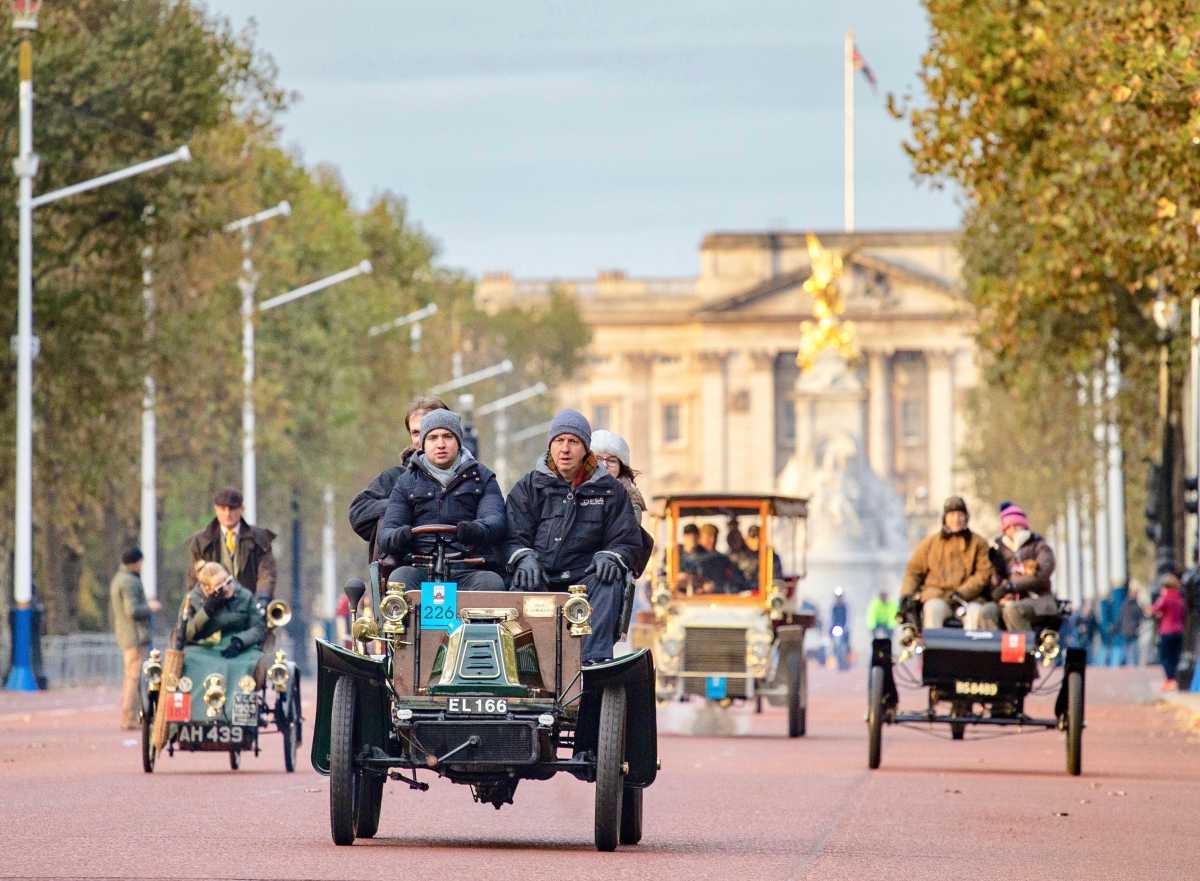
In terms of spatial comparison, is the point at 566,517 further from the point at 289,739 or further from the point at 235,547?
the point at 235,547

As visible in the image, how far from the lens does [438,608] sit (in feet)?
50.1

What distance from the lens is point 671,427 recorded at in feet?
598

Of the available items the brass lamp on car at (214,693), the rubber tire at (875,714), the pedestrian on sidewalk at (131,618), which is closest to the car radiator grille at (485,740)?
the brass lamp on car at (214,693)

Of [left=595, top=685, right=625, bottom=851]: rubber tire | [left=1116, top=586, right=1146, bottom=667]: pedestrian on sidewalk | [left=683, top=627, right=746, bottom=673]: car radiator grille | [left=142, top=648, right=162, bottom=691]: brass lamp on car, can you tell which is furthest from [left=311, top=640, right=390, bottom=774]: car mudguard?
[left=1116, top=586, right=1146, bottom=667]: pedestrian on sidewalk

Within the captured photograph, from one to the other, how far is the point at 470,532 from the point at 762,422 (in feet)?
516

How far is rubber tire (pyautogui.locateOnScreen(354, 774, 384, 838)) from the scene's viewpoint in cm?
1578

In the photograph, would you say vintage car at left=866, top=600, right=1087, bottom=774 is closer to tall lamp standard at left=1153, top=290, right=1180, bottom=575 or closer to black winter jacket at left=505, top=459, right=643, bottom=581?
black winter jacket at left=505, top=459, right=643, bottom=581

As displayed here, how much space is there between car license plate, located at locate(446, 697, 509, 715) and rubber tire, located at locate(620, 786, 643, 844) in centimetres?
96

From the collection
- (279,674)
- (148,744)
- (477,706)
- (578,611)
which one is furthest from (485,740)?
(148,744)

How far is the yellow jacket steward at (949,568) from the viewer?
24188 mm

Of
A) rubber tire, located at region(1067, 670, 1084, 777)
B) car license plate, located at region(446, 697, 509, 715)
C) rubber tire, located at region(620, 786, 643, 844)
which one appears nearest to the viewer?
car license plate, located at region(446, 697, 509, 715)

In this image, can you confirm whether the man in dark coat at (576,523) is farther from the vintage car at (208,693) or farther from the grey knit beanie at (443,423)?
the vintage car at (208,693)

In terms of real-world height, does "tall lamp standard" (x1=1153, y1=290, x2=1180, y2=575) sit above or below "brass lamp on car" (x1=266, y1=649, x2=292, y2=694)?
above

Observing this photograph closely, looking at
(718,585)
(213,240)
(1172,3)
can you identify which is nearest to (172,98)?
(213,240)
